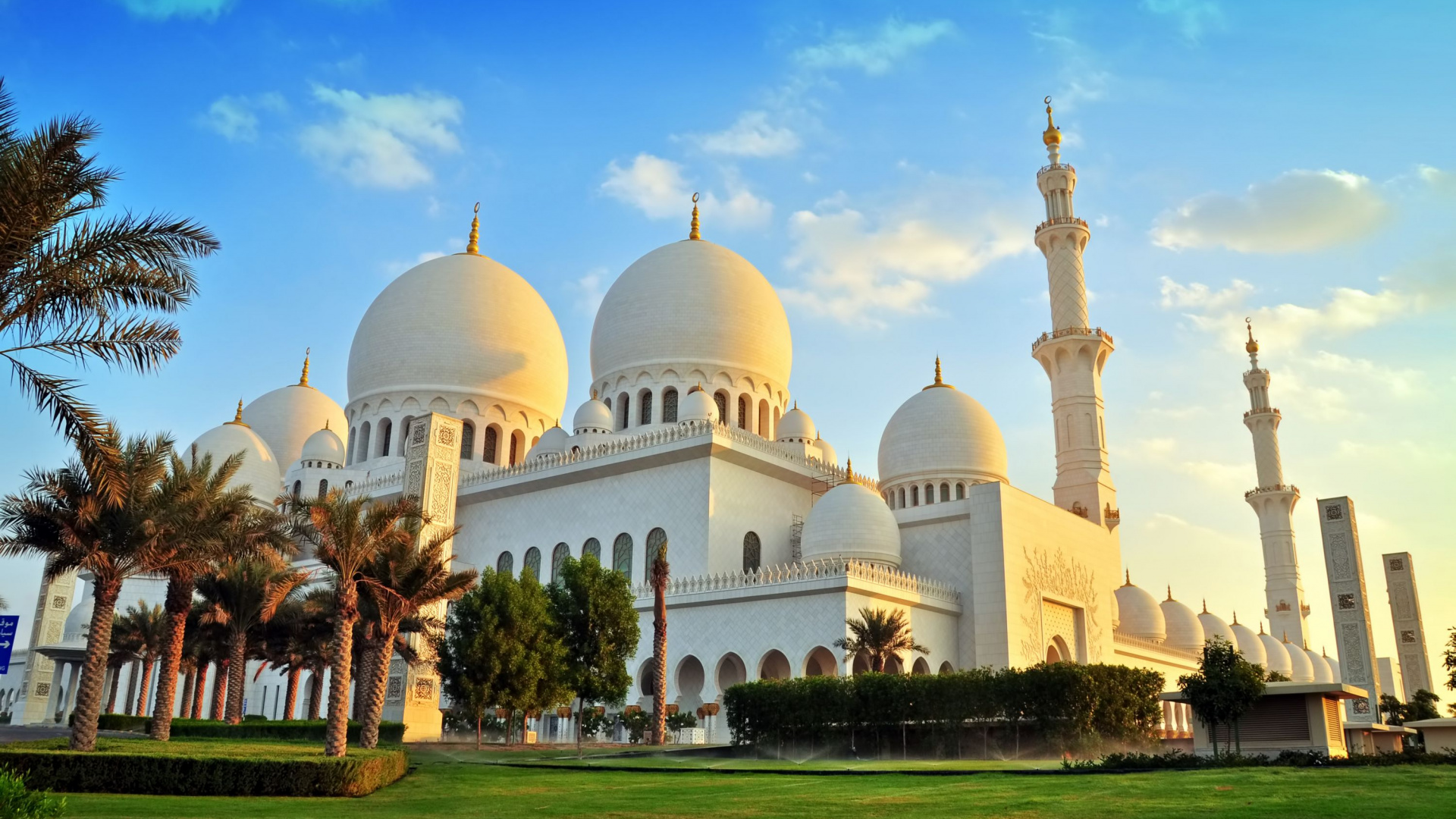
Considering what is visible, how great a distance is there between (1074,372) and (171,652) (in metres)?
28.8

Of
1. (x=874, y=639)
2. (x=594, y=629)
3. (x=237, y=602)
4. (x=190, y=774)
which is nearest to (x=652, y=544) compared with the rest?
(x=874, y=639)

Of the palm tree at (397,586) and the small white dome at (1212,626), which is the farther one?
the small white dome at (1212,626)

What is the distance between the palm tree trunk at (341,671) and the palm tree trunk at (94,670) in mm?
3009

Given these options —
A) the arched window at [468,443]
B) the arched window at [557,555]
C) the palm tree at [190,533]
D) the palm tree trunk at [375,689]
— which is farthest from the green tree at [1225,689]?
the arched window at [468,443]

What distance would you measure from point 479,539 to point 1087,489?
20051 millimetres

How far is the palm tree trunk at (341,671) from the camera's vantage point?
1539 centimetres

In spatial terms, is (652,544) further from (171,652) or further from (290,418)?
(290,418)

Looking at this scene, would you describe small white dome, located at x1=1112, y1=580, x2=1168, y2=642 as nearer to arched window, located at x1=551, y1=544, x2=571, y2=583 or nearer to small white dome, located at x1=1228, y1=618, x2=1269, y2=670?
small white dome, located at x1=1228, y1=618, x2=1269, y2=670

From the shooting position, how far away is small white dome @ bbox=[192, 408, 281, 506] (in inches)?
1617

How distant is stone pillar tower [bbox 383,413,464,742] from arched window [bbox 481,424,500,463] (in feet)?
42.9

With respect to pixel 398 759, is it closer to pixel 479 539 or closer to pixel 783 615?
pixel 783 615

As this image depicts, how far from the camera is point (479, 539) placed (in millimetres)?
35938

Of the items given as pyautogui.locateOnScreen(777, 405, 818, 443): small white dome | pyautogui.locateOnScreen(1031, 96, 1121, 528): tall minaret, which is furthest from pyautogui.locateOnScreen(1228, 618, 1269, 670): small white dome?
pyautogui.locateOnScreen(777, 405, 818, 443): small white dome

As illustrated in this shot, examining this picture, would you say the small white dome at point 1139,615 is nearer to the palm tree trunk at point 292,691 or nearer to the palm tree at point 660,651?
the palm tree at point 660,651
